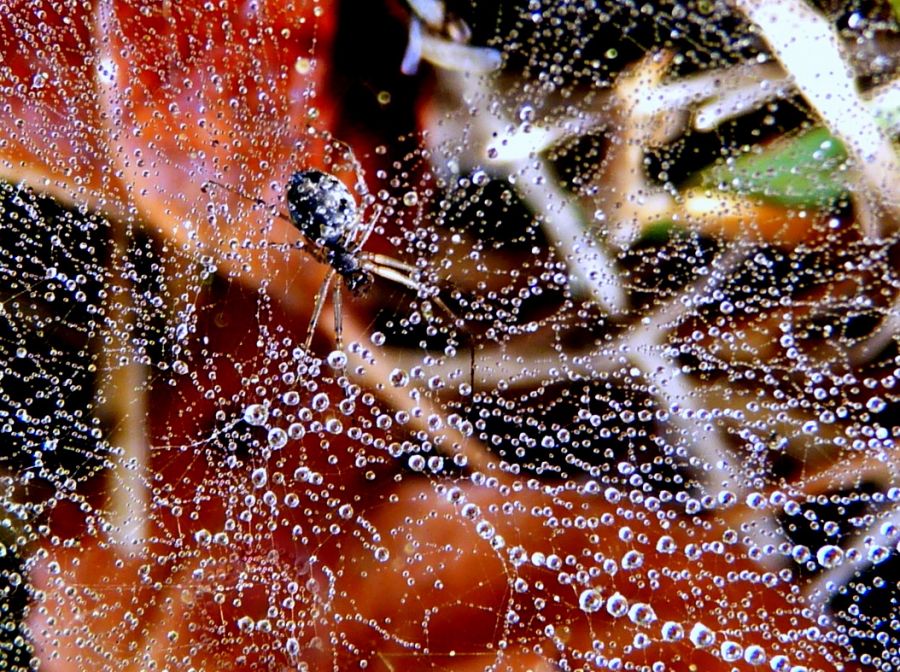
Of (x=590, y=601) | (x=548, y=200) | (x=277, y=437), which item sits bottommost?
(x=590, y=601)

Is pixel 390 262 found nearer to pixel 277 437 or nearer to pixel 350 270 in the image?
pixel 350 270

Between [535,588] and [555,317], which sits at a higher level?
[555,317]

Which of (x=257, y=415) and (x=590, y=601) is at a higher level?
(x=257, y=415)

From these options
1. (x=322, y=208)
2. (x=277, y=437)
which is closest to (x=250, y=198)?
(x=322, y=208)

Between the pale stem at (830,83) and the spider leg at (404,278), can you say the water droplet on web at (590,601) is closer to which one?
the spider leg at (404,278)

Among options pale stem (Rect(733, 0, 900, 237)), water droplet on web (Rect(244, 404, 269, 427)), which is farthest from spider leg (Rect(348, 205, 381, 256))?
pale stem (Rect(733, 0, 900, 237))

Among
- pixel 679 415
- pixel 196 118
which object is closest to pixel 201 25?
pixel 196 118

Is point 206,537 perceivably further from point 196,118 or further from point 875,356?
point 875,356
